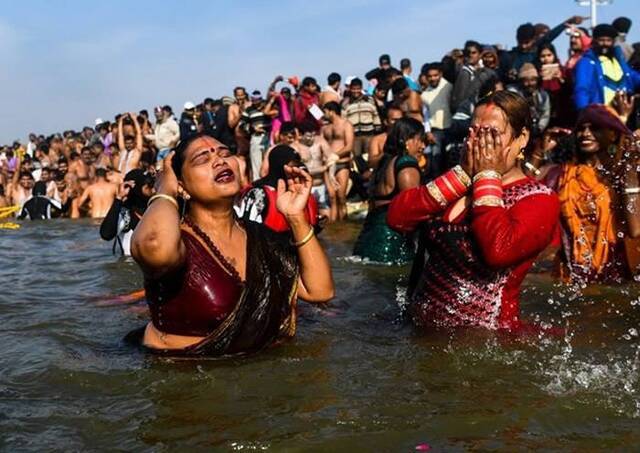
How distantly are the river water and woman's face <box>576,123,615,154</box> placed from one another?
52.6 inches

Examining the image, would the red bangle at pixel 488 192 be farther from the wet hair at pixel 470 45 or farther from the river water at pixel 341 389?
the wet hair at pixel 470 45

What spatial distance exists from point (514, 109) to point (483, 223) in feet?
2.09

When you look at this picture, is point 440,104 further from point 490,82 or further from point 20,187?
point 20,187

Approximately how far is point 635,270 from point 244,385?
394 cm

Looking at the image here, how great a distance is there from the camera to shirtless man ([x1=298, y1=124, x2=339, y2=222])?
12.9m

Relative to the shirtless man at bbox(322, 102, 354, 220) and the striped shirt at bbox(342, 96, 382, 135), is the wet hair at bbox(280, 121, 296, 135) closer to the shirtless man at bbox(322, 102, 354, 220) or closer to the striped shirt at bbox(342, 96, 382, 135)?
the shirtless man at bbox(322, 102, 354, 220)

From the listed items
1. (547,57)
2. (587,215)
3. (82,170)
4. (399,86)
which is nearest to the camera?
(587,215)

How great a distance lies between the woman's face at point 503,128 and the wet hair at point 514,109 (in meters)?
0.02

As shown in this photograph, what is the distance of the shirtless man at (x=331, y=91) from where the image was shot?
597 inches

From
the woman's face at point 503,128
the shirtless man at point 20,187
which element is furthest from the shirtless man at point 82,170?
the woman's face at point 503,128

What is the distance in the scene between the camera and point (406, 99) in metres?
11.8

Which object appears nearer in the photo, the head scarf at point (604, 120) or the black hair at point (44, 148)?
the head scarf at point (604, 120)

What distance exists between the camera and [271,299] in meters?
4.18

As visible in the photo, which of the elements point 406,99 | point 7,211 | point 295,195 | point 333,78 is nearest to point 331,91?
point 333,78
